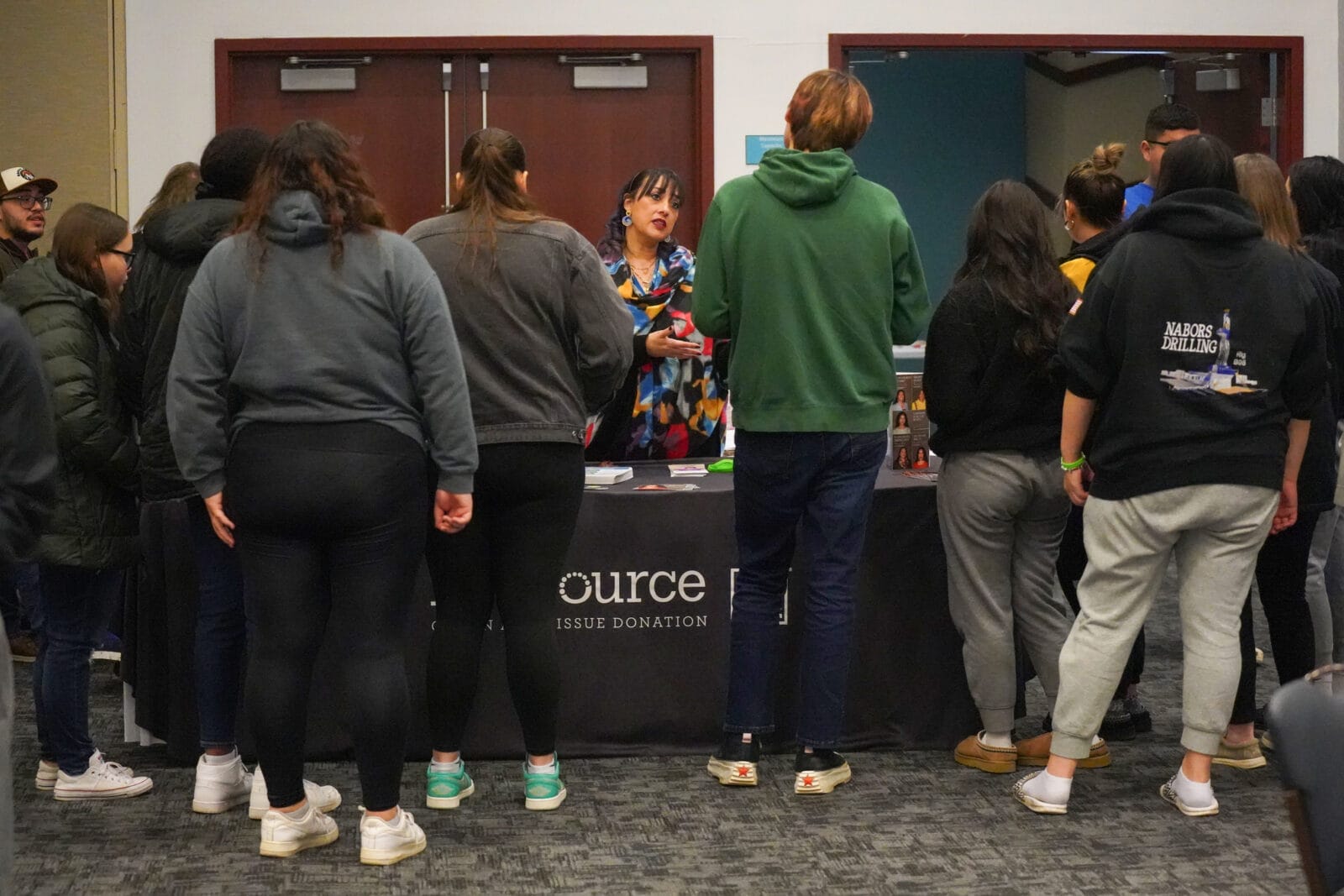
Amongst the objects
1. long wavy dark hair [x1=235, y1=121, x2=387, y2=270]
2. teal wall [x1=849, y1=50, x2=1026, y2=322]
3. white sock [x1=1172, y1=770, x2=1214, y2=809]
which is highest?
teal wall [x1=849, y1=50, x2=1026, y2=322]

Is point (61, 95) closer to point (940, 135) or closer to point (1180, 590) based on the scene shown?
point (1180, 590)

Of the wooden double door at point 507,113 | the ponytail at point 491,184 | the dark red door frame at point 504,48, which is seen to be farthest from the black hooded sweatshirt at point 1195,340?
the wooden double door at point 507,113

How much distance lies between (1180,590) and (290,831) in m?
1.72

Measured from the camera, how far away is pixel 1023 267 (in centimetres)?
312

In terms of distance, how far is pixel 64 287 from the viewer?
309 cm

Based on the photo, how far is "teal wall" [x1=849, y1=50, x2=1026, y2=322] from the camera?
8539mm

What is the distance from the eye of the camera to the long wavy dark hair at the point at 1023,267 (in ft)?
10.1

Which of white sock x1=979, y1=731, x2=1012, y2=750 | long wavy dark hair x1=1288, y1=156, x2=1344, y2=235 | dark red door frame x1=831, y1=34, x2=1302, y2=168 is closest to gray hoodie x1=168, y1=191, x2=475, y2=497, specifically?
white sock x1=979, y1=731, x2=1012, y2=750

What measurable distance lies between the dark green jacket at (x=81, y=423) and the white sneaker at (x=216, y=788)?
0.45 m

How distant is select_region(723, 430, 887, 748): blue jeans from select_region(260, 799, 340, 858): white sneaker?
0.87 meters

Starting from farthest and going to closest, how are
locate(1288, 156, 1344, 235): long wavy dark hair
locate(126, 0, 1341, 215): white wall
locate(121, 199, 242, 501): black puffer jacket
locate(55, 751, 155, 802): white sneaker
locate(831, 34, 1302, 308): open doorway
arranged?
1. locate(831, 34, 1302, 308): open doorway
2. locate(126, 0, 1341, 215): white wall
3. locate(1288, 156, 1344, 235): long wavy dark hair
4. locate(55, 751, 155, 802): white sneaker
5. locate(121, 199, 242, 501): black puffer jacket

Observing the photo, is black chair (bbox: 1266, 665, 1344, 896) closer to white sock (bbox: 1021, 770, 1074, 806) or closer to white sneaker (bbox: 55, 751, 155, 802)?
white sock (bbox: 1021, 770, 1074, 806)

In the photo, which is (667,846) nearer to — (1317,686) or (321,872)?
(321,872)

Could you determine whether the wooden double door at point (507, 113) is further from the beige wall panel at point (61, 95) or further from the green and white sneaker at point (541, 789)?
the green and white sneaker at point (541, 789)
